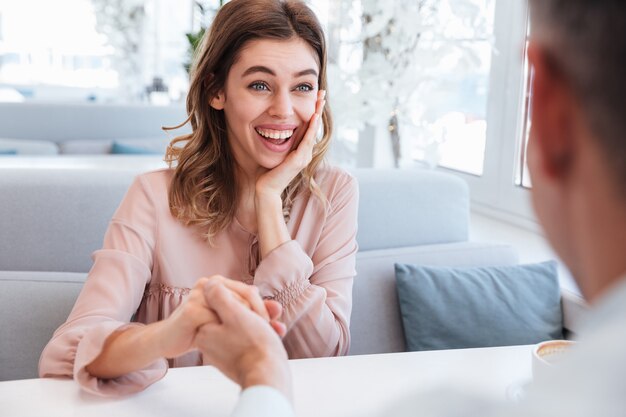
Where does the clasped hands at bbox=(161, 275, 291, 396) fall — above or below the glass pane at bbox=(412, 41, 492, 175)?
below

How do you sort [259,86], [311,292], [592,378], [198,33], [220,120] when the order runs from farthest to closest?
[198,33] → [220,120] → [259,86] → [311,292] → [592,378]

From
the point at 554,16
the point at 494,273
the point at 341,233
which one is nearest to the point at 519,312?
the point at 494,273

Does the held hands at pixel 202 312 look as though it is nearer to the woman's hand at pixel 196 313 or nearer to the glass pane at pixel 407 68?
the woman's hand at pixel 196 313

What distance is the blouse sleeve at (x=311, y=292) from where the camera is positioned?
5.07 feet

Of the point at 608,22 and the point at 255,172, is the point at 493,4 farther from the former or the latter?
the point at 608,22

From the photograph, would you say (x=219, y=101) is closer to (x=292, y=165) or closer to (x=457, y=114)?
(x=292, y=165)

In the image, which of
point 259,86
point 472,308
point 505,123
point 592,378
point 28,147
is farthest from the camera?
point 28,147

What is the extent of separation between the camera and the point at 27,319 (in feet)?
5.57

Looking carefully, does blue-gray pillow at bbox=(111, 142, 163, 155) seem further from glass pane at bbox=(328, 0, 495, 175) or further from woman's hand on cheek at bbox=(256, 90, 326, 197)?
woman's hand on cheek at bbox=(256, 90, 326, 197)

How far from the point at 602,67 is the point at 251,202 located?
1346 mm

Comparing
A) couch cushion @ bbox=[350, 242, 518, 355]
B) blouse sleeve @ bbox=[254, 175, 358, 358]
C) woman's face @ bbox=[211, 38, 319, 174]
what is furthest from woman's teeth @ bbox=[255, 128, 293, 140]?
couch cushion @ bbox=[350, 242, 518, 355]

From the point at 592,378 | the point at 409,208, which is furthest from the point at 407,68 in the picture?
the point at 592,378

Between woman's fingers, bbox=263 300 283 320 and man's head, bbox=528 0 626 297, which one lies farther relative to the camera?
woman's fingers, bbox=263 300 283 320

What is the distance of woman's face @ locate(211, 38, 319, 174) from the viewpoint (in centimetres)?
165
